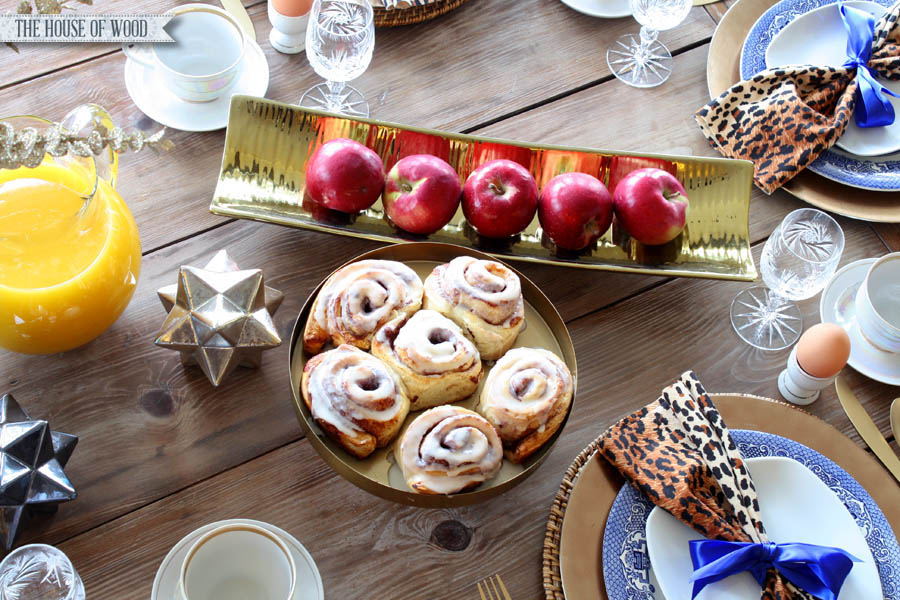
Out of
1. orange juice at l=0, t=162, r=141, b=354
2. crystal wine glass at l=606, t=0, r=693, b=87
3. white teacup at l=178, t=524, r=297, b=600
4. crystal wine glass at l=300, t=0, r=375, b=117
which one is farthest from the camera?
crystal wine glass at l=606, t=0, r=693, b=87

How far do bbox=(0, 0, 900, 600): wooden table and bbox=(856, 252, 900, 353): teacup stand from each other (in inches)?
2.6

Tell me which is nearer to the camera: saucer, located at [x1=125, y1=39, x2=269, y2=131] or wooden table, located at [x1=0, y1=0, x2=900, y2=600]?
wooden table, located at [x1=0, y1=0, x2=900, y2=600]

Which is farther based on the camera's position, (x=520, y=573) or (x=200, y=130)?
(x=200, y=130)

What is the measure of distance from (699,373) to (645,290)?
13 centimetres

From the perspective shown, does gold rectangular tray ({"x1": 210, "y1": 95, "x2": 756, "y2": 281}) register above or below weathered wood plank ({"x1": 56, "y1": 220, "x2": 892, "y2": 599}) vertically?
above

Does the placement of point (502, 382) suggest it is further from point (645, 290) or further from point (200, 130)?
point (200, 130)

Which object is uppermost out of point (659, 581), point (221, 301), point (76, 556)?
point (221, 301)

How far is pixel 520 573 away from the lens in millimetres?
951

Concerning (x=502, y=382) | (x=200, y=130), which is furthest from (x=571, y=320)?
(x=200, y=130)

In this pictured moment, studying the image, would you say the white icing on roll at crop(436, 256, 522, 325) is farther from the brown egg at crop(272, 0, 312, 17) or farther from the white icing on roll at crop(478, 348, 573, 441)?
the brown egg at crop(272, 0, 312, 17)

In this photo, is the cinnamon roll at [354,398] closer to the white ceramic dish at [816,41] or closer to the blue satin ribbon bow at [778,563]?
the blue satin ribbon bow at [778,563]

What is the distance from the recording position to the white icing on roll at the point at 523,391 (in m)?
0.90

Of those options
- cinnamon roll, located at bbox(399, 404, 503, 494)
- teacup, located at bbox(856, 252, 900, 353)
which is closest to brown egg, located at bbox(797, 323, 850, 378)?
teacup, located at bbox(856, 252, 900, 353)

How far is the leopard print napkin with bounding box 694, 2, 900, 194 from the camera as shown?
1.20m
